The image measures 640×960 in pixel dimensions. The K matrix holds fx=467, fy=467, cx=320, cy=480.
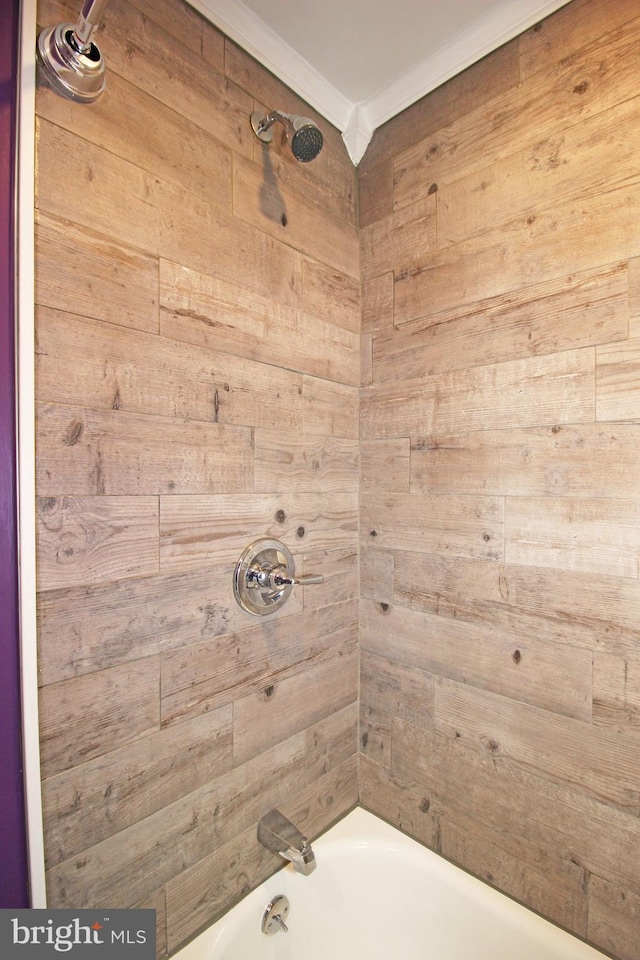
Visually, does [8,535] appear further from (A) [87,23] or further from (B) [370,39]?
(B) [370,39]

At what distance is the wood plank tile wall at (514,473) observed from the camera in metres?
1.04

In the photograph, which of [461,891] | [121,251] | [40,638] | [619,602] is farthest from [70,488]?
[461,891]

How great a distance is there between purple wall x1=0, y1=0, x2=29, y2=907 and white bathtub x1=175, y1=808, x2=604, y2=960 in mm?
551

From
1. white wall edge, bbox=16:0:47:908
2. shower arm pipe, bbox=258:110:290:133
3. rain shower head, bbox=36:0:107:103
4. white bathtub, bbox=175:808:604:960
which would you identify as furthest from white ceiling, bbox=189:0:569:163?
white bathtub, bbox=175:808:604:960

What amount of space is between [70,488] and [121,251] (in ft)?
1.65

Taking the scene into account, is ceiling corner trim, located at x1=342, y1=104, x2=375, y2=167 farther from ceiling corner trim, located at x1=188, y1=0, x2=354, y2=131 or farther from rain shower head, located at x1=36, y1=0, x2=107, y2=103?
rain shower head, located at x1=36, y1=0, x2=107, y2=103

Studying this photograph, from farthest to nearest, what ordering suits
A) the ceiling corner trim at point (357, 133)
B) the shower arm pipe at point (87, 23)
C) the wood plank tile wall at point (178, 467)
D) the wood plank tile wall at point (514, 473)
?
1. the ceiling corner trim at point (357, 133)
2. the wood plank tile wall at point (514, 473)
3. the wood plank tile wall at point (178, 467)
4. the shower arm pipe at point (87, 23)

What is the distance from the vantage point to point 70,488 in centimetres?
89

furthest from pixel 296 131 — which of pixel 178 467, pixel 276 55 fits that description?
pixel 178 467

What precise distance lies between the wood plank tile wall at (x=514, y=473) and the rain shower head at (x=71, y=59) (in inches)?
34.3

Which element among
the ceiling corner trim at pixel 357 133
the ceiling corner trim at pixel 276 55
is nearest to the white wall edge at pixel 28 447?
the ceiling corner trim at pixel 276 55

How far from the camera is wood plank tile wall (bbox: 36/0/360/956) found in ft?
2.92

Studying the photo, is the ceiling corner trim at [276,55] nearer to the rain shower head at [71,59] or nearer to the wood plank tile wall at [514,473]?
the wood plank tile wall at [514,473]

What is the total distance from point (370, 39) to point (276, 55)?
0.84 feet
